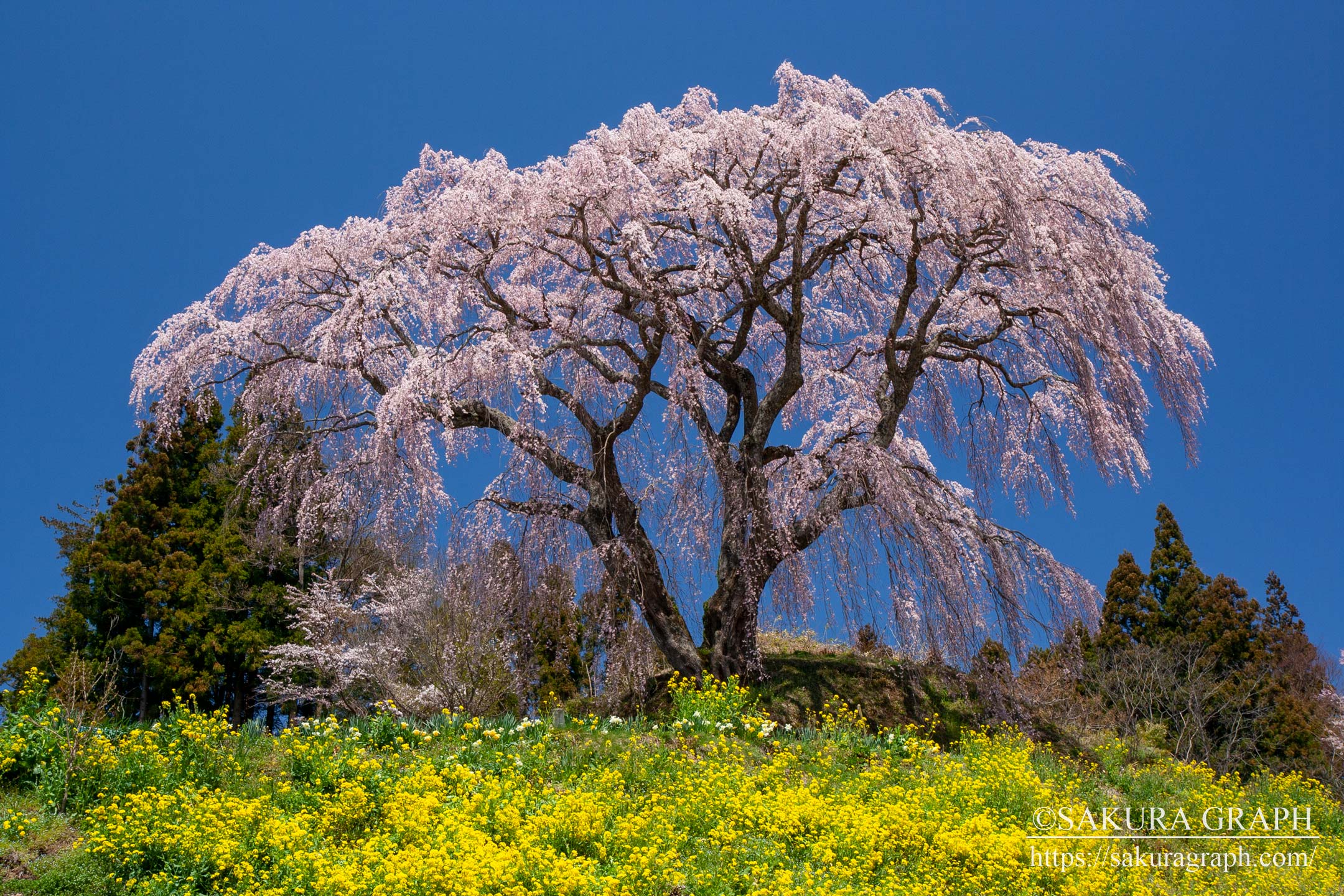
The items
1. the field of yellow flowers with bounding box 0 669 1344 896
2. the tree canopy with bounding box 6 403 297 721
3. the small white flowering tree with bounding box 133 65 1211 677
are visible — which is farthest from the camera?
the tree canopy with bounding box 6 403 297 721

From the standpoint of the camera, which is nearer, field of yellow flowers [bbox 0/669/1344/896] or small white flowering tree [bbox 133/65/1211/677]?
field of yellow flowers [bbox 0/669/1344/896]

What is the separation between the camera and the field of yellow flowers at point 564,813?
6402 millimetres

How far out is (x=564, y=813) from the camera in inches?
267

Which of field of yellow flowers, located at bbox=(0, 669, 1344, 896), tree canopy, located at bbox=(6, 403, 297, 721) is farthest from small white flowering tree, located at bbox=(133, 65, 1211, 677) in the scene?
tree canopy, located at bbox=(6, 403, 297, 721)

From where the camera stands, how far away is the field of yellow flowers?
640 centimetres

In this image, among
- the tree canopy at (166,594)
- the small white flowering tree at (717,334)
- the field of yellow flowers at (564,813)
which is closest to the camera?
the field of yellow flowers at (564,813)

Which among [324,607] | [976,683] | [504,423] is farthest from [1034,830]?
[324,607]

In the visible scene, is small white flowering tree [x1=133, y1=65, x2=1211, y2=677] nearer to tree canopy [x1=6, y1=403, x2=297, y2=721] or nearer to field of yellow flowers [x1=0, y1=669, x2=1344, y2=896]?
field of yellow flowers [x1=0, y1=669, x2=1344, y2=896]

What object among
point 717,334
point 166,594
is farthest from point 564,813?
point 166,594

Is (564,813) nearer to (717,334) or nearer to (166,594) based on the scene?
(717,334)

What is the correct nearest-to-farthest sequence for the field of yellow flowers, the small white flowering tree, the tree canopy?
1. the field of yellow flowers
2. the small white flowering tree
3. the tree canopy

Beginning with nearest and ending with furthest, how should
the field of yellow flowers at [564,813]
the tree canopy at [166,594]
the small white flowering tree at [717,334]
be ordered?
1. the field of yellow flowers at [564,813]
2. the small white flowering tree at [717,334]
3. the tree canopy at [166,594]

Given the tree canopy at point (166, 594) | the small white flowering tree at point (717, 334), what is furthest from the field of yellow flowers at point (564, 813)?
the tree canopy at point (166, 594)

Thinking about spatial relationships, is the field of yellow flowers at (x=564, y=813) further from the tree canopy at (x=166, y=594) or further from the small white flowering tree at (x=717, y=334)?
the tree canopy at (x=166, y=594)
